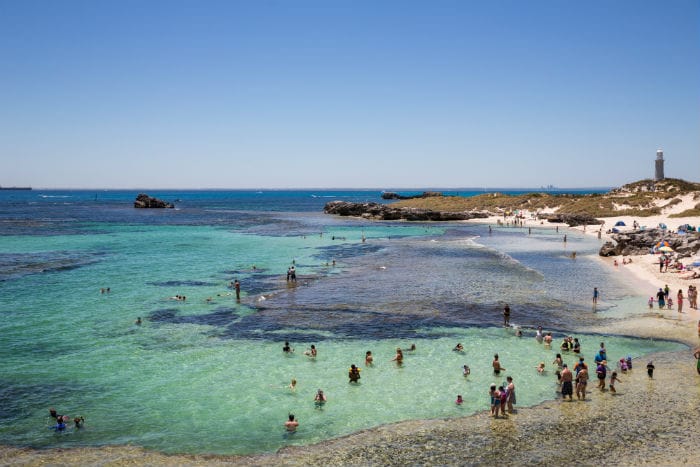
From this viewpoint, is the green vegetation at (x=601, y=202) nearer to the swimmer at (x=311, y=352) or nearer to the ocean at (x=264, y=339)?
the ocean at (x=264, y=339)

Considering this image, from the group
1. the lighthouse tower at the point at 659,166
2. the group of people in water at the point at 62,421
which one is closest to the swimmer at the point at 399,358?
the group of people in water at the point at 62,421

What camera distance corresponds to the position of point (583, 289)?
4050cm

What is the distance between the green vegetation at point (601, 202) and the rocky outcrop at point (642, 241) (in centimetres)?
3894

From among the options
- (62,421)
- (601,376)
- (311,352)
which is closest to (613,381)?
(601,376)

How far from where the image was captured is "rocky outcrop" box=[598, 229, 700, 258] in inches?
1994

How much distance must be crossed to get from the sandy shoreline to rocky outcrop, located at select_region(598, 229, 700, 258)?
36.0 metres

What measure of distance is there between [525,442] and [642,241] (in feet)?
157

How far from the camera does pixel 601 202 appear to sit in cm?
11169

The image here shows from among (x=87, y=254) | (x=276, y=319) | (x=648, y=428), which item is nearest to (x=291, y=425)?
(x=648, y=428)

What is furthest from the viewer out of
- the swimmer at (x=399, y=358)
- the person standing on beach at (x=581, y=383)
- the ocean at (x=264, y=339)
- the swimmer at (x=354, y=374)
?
the swimmer at (x=399, y=358)

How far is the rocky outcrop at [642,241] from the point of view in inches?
1994

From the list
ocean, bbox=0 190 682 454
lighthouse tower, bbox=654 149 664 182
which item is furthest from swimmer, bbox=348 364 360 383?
lighthouse tower, bbox=654 149 664 182

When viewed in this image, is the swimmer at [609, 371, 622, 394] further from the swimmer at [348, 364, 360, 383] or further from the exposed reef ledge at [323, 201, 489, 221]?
the exposed reef ledge at [323, 201, 489, 221]

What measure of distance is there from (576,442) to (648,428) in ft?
9.49
